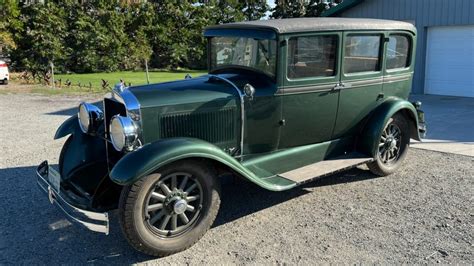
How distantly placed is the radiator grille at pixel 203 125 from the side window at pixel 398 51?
234 centimetres

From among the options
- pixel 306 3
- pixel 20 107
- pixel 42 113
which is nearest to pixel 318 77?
pixel 42 113

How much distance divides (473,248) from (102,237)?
10.3 ft

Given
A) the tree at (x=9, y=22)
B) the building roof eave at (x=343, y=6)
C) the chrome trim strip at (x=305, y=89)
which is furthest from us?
the tree at (x=9, y=22)

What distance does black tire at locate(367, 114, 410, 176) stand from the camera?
529cm

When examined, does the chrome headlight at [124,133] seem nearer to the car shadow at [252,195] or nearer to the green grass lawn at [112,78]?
the car shadow at [252,195]

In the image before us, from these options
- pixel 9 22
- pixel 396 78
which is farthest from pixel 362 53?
pixel 9 22

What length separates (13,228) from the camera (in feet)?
13.4

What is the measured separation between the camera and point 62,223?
4195 mm

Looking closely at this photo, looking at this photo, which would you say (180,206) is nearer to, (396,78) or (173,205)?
(173,205)

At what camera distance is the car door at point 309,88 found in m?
4.36

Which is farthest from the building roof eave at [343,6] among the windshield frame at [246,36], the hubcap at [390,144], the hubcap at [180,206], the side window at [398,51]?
the hubcap at [180,206]

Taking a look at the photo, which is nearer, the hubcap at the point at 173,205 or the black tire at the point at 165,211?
the black tire at the point at 165,211

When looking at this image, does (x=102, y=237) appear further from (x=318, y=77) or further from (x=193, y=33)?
(x=193, y=33)

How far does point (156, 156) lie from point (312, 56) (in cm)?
206
